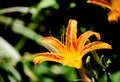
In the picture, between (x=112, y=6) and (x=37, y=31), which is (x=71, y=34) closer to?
(x=112, y=6)

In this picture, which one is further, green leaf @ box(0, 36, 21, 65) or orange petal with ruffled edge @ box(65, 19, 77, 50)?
green leaf @ box(0, 36, 21, 65)

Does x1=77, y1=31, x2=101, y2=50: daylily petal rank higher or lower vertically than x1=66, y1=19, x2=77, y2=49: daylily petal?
lower

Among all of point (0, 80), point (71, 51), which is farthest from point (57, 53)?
point (0, 80)

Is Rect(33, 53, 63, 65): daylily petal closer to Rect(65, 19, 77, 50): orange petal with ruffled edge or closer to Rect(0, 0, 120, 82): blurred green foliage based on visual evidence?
Rect(65, 19, 77, 50): orange petal with ruffled edge

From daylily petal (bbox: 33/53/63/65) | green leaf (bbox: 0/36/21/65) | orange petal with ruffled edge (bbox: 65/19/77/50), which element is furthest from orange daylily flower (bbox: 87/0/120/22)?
green leaf (bbox: 0/36/21/65)

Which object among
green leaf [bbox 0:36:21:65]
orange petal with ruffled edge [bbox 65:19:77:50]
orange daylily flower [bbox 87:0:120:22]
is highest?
green leaf [bbox 0:36:21:65]

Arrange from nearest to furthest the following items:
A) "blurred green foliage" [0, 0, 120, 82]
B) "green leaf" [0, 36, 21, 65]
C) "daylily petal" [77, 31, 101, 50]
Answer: "daylily petal" [77, 31, 101, 50]
"blurred green foliage" [0, 0, 120, 82]
"green leaf" [0, 36, 21, 65]

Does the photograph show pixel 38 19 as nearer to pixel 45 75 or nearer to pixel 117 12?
pixel 45 75

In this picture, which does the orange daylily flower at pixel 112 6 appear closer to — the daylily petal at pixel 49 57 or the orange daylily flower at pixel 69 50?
the orange daylily flower at pixel 69 50
